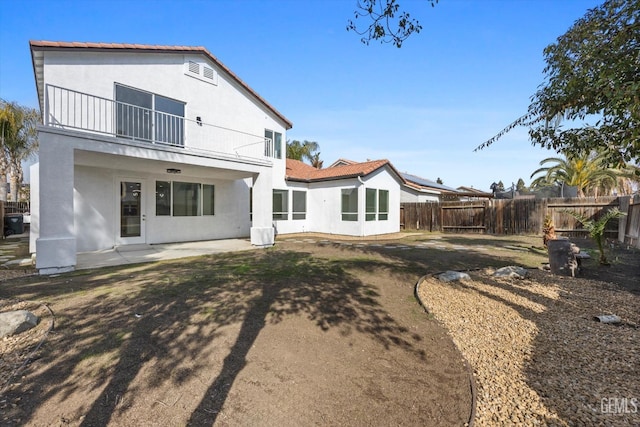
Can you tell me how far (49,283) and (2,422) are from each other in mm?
5016

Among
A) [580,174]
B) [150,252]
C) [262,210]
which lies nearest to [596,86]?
[262,210]

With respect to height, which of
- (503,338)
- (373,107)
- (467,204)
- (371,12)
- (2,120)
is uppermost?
(2,120)

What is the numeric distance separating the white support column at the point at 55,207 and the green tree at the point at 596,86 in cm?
1012

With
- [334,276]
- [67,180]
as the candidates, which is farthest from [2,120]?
[334,276]

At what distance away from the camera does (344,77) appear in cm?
1135

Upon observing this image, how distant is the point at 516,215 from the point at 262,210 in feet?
48.7

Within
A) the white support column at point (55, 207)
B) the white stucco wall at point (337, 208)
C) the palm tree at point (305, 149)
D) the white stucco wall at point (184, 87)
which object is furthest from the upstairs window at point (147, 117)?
the palm tree at point (305, 149)

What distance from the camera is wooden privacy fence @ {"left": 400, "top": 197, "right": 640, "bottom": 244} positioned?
13.3 meters

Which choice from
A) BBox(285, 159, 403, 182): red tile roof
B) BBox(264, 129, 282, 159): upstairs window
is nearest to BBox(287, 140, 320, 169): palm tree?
BBox(285, 159, 403, 182): red tile roof

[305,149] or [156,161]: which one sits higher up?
[305,149]

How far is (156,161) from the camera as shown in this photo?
9.36 meters

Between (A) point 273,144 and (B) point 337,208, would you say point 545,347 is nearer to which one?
(B) point 337,208

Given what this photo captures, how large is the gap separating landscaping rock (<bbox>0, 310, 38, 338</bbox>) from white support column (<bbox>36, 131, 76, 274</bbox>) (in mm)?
3819

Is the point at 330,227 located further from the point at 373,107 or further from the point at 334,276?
the point at 334,276
